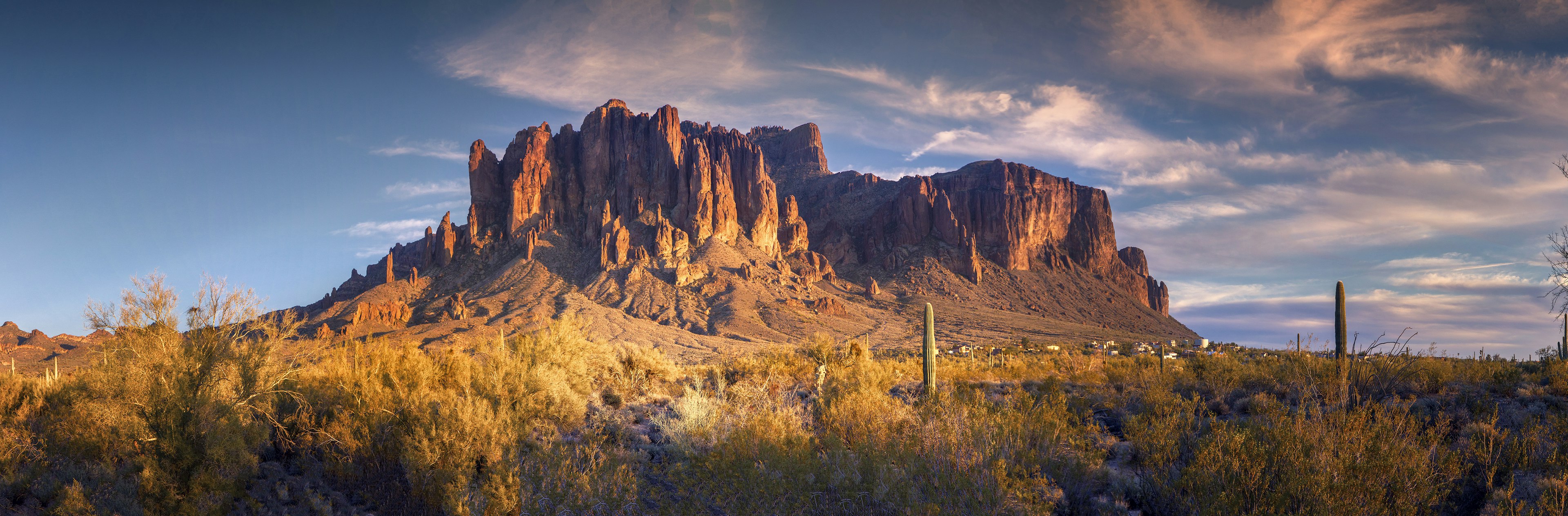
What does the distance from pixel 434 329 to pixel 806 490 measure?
67.4 m

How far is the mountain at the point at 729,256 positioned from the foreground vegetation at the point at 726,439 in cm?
4531

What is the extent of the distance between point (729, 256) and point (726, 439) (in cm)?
9239

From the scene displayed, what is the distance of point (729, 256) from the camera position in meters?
101

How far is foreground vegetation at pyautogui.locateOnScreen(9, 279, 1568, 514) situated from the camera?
601 cm

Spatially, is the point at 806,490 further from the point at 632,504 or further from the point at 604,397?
the point at 604,397

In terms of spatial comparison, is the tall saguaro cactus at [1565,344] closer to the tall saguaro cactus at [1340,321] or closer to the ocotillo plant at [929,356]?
the tall saguaro cactus at [1340,321]

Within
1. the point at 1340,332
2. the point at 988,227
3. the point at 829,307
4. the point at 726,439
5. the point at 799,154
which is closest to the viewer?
the point at 726,439

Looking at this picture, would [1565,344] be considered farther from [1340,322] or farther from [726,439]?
[726,439]

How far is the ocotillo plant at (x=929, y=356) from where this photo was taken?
14117 mm

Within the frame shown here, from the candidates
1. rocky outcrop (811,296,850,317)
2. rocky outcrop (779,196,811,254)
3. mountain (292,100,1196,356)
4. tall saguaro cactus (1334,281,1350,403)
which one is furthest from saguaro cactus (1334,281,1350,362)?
rocky outcrop (779,196,811,254)

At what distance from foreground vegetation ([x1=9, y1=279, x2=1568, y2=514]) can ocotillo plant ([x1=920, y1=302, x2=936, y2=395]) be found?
2.83 feet

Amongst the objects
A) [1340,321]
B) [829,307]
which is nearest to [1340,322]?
[1340,321]

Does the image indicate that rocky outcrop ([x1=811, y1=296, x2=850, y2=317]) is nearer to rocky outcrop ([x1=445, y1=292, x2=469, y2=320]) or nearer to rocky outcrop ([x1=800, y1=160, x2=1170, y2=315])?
rocky outcrop ([x1=800, y1=160, x2=1170, y2=315])

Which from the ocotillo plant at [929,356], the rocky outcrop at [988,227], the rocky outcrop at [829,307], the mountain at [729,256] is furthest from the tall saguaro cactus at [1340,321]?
the rocky outcrop at [988,227]
